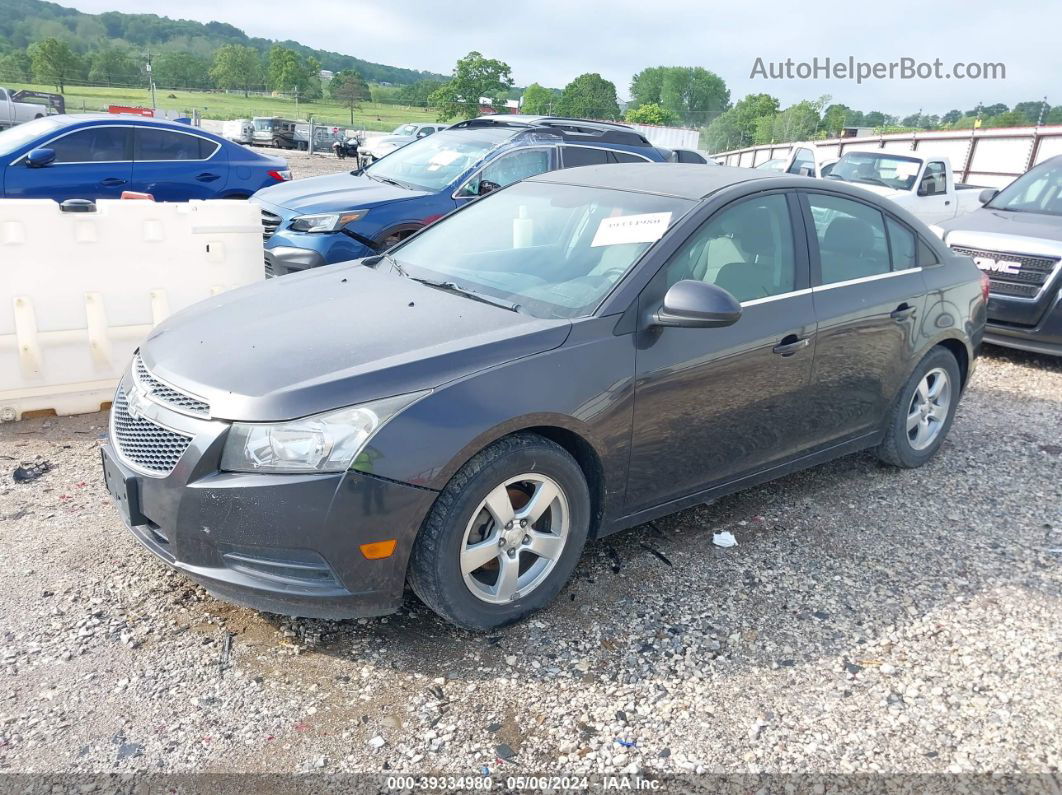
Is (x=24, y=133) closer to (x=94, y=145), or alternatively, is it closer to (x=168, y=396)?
(x=94, y=145)

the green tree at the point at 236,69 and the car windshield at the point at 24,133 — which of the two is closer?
the car windshield at the point at 24,133

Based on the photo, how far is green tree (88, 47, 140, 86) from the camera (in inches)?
3432

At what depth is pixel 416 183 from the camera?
7547 millimetres

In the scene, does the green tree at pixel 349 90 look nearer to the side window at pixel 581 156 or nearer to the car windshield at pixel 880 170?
the car windshield at pixel 880 170

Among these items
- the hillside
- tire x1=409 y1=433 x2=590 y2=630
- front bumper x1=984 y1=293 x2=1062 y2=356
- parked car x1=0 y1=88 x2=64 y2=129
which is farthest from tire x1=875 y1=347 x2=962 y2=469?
the hillside

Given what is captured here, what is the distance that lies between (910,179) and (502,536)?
11375mm

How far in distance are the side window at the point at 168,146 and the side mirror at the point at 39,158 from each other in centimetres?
89

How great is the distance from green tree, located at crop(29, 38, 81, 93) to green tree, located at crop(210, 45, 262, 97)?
68.6 feet

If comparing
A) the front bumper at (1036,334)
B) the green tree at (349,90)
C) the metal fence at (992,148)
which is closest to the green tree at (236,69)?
the green tree at (349,90)

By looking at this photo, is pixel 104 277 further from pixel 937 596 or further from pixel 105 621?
pixel 937 596

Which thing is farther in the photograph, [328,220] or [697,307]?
[328,220]

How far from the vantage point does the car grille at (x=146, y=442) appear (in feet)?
8.86

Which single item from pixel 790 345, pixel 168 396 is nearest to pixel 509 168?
pixel 790 345

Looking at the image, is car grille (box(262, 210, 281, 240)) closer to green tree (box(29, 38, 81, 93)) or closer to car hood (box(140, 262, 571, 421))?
car hood (box(140, 262, 571, 421))
